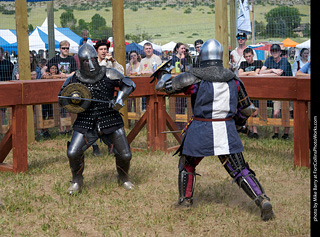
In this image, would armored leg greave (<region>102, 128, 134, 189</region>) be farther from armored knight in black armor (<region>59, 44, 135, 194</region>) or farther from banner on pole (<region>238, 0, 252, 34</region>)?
banner on pole (<region>238, 0, 252, 34</region>)

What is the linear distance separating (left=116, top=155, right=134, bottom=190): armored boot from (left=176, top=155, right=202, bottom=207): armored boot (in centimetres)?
96

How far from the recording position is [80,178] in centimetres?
566

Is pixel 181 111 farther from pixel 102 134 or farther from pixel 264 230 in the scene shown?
pixel 264 230

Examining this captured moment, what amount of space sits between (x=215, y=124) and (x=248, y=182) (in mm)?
636

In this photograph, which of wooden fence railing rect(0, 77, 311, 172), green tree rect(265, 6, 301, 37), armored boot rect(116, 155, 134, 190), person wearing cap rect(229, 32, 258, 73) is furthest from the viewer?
green tree rect(265, 6, 301, 37)

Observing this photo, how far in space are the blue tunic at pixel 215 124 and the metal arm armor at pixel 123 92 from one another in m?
1.08

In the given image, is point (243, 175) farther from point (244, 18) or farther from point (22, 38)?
point (244, 18)

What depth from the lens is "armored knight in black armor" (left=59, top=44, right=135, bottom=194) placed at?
17.9 ft

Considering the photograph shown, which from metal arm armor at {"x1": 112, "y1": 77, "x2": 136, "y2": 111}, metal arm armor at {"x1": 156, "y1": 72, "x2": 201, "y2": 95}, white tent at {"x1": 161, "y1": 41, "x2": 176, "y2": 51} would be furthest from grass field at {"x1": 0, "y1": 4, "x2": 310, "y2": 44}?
white tent at {"x1": 161, "y1": 41, "x2": 176, "y2": 51}

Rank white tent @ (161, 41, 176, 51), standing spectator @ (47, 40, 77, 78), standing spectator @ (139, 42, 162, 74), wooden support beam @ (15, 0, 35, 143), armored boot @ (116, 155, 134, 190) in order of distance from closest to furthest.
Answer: armored boot @ (116, 155, 134, 190) → wooden support beam @ (15, 0, 35, 143) → standing spectator @ (47, 40, 77, 78) → standing spectator @ (139, 42, 162, 74) → white tent @ (161, 41, 176, 51)

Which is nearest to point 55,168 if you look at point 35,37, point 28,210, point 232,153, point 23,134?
point 23,134

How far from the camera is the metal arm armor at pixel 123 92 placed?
544cm

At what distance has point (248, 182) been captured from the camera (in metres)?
4.61

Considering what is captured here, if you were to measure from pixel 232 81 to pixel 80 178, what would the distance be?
2165 millimetres
